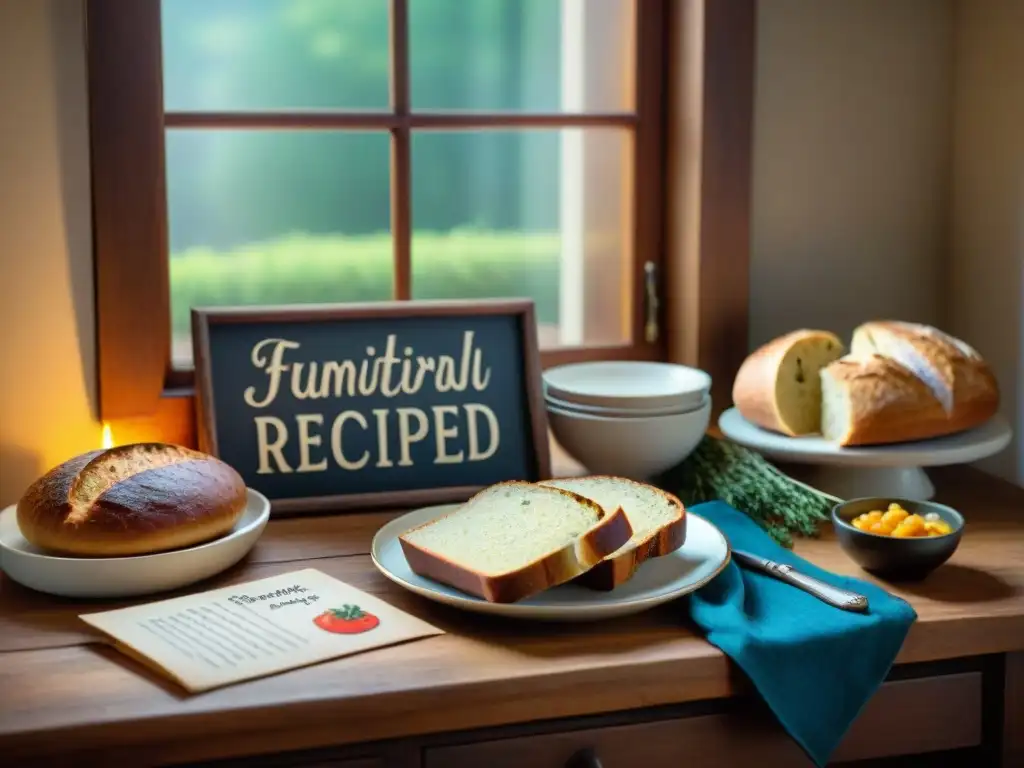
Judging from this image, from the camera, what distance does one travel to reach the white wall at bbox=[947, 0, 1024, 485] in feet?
5.65

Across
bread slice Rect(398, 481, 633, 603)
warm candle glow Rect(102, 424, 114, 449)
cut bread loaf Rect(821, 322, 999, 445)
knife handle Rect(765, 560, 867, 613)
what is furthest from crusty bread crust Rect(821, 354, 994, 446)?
warm candle glow Rect(102, 424, 114, 449)

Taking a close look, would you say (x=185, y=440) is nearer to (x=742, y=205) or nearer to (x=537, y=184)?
(x=537, y=184)

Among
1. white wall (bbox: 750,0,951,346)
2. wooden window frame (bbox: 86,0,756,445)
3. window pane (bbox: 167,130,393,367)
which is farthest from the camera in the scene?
white wall (bbox: 750,0,951,346)

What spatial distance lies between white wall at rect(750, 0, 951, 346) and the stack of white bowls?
1.08ft

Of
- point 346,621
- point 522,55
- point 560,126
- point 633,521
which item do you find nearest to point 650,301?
point 560,126

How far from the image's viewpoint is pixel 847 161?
1.84m

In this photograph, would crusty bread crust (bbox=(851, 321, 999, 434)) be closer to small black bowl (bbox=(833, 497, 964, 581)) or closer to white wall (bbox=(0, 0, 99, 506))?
small black bowl (bbox=(833, 497, 964, 581))

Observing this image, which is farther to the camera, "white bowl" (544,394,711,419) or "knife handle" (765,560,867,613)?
"white bowl" (544,394,711,419)

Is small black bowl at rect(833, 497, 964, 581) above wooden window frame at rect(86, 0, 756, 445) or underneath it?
underneath

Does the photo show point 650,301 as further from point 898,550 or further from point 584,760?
point 584,760

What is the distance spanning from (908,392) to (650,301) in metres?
0.46

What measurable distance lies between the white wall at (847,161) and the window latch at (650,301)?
0.15 meters

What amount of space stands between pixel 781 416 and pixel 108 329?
2.90 ft

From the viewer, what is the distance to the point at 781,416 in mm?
1589
